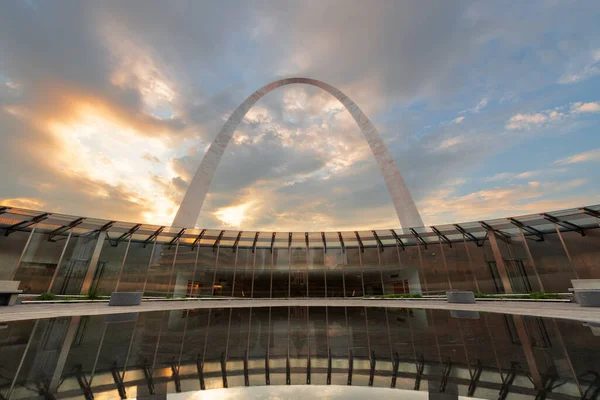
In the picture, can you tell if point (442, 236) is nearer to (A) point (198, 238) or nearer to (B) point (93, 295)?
(A) point (198, 238)

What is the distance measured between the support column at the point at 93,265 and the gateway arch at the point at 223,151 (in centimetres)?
534

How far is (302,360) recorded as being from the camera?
12.7ft

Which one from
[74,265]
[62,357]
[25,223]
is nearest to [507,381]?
[62,357]

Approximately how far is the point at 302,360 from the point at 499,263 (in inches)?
806

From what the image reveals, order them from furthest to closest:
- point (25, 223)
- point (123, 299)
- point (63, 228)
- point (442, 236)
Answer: point (442, 236) < point (63, 228) < point (25, 223) < point (123, 299)

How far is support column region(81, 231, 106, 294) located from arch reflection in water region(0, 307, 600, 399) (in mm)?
14106

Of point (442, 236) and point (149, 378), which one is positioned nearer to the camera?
point (149, 378)

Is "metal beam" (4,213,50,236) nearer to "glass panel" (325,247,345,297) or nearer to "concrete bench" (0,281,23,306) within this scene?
"concrete bench" (0,281,23,306)

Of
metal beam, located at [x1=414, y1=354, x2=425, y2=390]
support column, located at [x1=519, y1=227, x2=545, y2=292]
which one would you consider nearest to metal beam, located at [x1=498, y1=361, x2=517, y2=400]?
metal beam, located at [x1=414, y1=354, x2=425, y2=390]

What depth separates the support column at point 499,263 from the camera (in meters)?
17.4

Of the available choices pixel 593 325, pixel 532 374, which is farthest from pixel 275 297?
pixel 532 374

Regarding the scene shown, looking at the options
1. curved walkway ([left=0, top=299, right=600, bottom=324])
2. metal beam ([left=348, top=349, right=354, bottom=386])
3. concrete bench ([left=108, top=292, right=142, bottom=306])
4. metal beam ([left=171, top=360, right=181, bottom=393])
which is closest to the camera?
metal beam ([left=171, top=360, right=181, bottom=393])

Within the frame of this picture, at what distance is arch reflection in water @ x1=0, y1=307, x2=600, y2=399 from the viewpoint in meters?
2.71

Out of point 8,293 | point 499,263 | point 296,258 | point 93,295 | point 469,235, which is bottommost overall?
point 93,295
